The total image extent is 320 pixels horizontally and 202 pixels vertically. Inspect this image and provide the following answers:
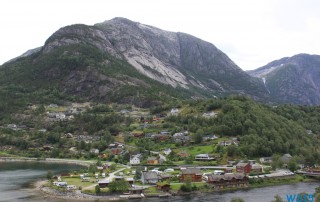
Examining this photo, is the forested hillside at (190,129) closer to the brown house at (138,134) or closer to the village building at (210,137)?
the brown house at (138,134)

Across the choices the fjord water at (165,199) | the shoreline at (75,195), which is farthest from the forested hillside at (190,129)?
the shoreline at (75,195)

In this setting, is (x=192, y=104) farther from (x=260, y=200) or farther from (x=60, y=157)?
(x=260, y=200)

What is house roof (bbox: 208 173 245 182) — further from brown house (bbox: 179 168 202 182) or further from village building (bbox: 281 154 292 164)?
village building (bbox: 281 154 292 164)

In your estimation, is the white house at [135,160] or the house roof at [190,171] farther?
the white house at [135,160]

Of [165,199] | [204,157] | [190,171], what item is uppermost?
[204,157]

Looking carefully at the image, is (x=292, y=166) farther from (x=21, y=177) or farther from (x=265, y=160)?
(x=21, y=177)

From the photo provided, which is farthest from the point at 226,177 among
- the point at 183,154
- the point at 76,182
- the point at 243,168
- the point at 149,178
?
the point at 76,182
